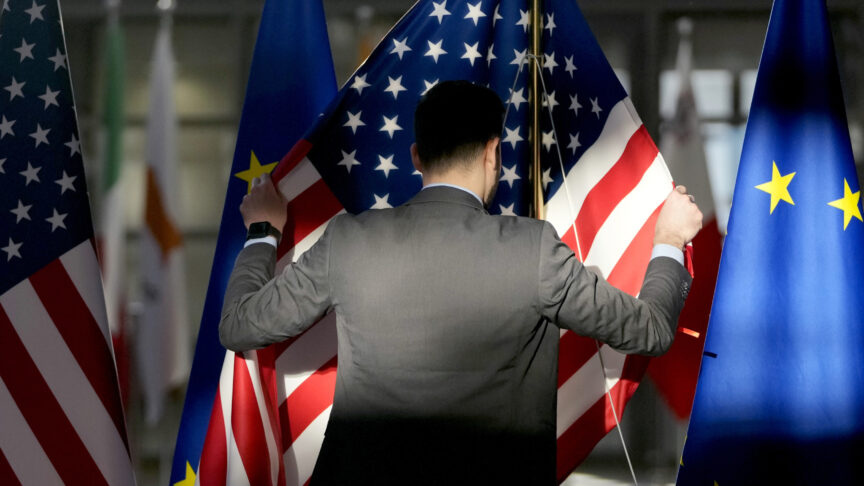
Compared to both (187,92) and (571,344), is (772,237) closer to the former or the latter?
(571,344)

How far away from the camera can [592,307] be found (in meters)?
1.37

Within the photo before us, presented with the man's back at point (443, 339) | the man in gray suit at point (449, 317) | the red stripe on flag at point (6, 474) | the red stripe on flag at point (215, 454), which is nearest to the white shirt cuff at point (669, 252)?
the man in gray suit at point (449, 317)

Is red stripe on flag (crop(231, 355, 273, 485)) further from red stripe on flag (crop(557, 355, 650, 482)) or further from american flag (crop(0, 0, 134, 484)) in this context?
red stripe on flag (crop(557, 355, 650, 482))

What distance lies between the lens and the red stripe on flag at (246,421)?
6.09 feet

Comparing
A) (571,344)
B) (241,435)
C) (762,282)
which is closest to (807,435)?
(762,282)

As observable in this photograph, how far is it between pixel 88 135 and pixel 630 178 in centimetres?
394

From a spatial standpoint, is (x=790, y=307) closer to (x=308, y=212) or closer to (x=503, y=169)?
(x=503, y=169)

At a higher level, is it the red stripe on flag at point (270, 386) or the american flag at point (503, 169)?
the american flag at point (503, 169)

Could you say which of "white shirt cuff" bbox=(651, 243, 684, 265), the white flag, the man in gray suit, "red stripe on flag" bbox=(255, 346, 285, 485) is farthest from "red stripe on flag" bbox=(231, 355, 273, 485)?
the white flag

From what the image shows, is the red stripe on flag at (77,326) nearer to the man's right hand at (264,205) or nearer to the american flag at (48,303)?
the american flag at (48,303)

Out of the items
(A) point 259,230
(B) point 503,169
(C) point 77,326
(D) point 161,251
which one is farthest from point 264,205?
(D) point 161,251

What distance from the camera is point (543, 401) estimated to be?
1.45 meters

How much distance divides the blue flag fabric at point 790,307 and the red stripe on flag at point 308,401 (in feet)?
2.70

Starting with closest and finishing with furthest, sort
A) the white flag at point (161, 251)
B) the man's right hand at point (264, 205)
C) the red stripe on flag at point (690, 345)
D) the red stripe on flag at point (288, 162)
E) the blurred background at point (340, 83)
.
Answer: the man's right hand at point (264, 205) → the red stripe on flag at point (288, 162) → the red stripe on flag at point (690, 345) → the white flag at point (161, 251) → the blurred background at point (340, 83)
